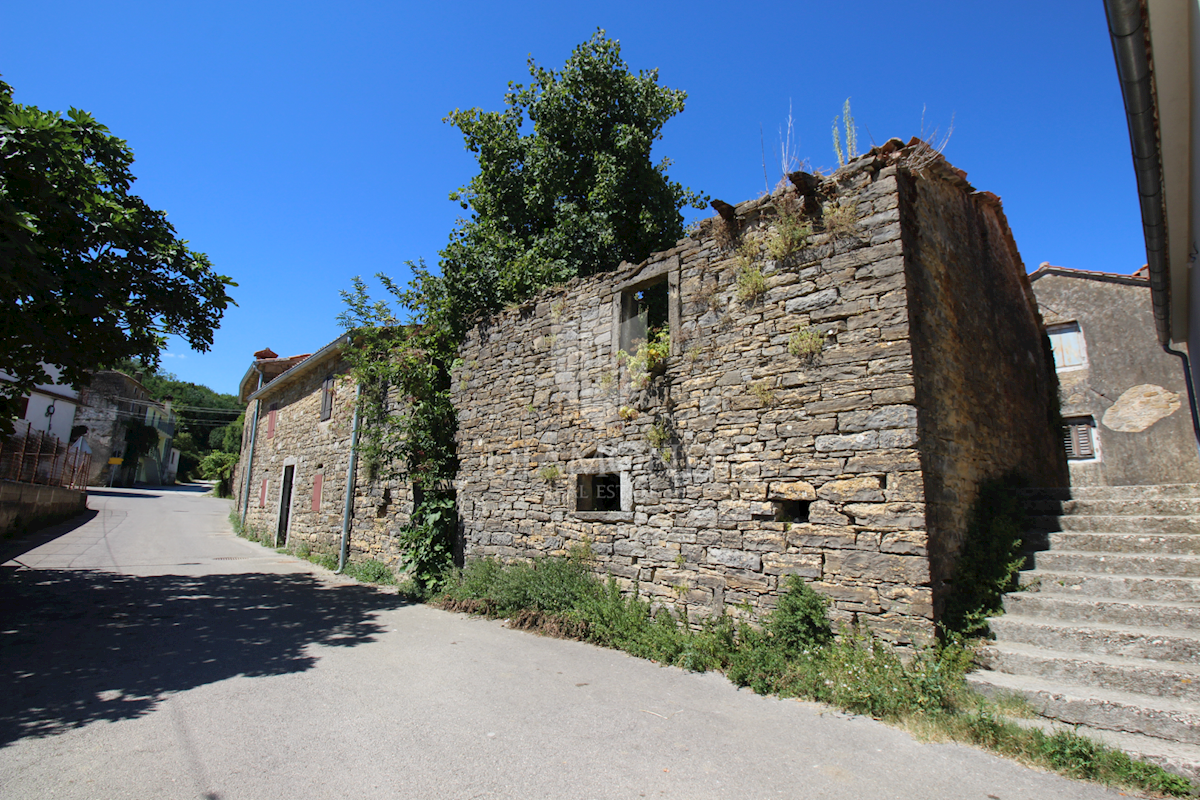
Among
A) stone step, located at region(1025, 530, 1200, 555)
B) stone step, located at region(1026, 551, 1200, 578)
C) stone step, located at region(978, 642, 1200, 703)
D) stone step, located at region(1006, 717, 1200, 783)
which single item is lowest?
stone step, located at region(1006, 717, 1200, 783)

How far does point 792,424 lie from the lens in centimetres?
538

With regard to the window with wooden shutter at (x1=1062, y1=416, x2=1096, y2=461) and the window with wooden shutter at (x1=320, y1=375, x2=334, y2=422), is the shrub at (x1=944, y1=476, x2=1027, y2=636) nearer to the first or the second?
the window with wooden shutter at (x1=1062, y1=416, x2=1096, y2=461)

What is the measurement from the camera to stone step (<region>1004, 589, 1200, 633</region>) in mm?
4074

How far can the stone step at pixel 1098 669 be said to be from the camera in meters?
3.56

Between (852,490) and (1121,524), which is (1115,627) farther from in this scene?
(852,490)

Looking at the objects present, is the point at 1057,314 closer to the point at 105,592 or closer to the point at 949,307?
the point at 949,307

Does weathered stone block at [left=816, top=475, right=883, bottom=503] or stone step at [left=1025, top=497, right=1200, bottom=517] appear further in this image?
stone step at [left=1025, top=497, right=1200, bottom=517]

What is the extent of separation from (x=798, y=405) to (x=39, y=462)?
21168 mm

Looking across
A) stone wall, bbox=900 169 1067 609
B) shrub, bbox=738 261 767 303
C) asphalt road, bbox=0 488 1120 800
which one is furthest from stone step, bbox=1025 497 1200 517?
shrub, bbox=738 261 767 303

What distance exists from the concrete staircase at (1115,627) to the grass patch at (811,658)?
20 cm

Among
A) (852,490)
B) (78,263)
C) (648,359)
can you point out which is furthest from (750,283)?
(78,263)

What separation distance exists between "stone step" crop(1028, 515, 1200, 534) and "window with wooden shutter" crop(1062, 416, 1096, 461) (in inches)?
353

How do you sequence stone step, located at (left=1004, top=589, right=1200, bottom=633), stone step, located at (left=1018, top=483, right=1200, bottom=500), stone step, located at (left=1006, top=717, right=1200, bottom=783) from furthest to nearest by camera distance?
1. stone step, located at (left=1018, top=483, right=1200, bottom=500)
2. stone step, located at (left=1004, top=589, right=1200, bottom=633)
3. stone step, located at (left=1006, top=717, right=1200, bottom=783)

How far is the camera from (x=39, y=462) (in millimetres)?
16344
